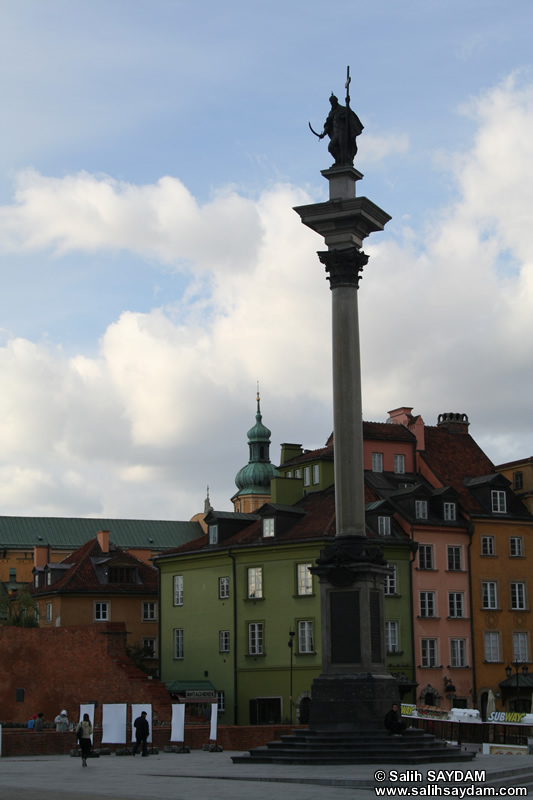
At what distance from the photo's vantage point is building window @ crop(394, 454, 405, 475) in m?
68.8

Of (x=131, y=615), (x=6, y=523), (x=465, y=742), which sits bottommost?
(x=465, y=742)

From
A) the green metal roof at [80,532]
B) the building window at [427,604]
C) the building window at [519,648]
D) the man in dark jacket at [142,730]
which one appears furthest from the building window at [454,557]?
the green metal roof at [80,532]

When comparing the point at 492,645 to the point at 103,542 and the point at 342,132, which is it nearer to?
the point at 103,542

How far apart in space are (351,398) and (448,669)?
3383 centimetres

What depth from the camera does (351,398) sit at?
31781mm

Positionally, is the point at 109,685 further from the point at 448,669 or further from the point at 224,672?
the point at 448,669

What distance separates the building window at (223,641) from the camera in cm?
6253

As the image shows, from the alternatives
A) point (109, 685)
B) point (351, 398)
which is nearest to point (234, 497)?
point (109, 685)

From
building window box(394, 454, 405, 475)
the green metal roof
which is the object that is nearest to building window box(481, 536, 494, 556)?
building window box(394, 454, 405, 475)

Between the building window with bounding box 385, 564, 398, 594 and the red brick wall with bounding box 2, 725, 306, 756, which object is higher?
the building window with bounding box 385, 564, 398, 594

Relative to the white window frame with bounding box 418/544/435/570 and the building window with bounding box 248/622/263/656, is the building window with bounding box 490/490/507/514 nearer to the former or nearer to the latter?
the white window frame with bounding box 418/544/435/570

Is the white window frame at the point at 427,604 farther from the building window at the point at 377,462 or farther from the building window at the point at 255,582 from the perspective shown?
the building window at the point at 255,582

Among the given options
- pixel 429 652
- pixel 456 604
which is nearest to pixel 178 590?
pixel 429 652

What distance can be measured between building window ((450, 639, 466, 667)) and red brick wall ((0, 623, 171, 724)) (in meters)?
15.6
